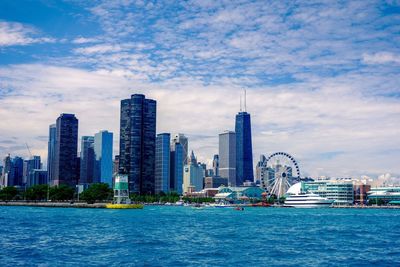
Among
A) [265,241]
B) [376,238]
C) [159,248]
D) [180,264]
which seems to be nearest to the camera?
[180,264]

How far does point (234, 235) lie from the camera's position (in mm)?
81125

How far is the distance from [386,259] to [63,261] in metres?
33.0

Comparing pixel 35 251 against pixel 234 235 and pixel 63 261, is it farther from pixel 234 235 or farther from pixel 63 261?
pixel 234 235

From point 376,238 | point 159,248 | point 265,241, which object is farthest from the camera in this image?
point 376,238

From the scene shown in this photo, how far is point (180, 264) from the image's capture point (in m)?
50.2

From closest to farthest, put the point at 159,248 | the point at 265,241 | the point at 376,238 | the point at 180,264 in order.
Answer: the point at 180,264
the point at 159,248
the point at 265,241
the point at 376,238

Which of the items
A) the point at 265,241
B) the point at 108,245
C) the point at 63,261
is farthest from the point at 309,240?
the point at 63,261

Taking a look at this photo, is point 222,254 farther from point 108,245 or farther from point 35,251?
point 35,251

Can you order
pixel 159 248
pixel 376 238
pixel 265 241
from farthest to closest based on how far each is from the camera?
pixel 376 238
pixel 265 241
pixel 159 248

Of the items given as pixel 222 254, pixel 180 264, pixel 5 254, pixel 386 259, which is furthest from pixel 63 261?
pixel 386 259

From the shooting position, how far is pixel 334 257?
5681 cm

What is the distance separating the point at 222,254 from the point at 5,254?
894 inches

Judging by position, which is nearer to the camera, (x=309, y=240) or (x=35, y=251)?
(x=35, y=251)

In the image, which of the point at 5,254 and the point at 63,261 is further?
the point at 5,254
